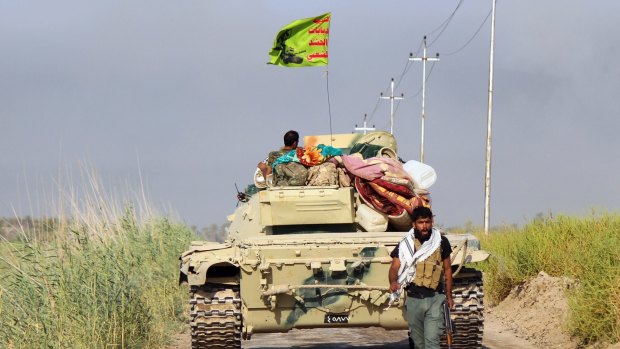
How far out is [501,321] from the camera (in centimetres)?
1686

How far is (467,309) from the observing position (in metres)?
11.4

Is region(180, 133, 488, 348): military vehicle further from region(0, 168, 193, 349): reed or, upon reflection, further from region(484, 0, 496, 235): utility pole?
region(484, 0, 496, 235): utility pole

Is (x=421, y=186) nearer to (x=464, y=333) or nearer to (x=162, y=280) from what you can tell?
(x=464, y=333)

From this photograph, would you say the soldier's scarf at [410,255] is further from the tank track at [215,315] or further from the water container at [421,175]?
the water container at [421,175]

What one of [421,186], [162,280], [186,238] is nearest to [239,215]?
[421,186]

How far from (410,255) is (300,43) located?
30.6 feet

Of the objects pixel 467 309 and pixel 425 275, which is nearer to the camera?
pixel 425 275

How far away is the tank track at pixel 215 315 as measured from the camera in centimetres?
1130

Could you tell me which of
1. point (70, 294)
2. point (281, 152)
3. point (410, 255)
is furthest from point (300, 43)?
point (410, 255)

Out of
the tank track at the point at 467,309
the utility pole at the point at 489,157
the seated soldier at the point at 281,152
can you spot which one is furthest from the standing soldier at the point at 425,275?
the utility pole at the point at 489,157

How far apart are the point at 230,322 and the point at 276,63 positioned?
25.0ft

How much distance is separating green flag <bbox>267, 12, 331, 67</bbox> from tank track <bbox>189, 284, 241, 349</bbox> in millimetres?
7354

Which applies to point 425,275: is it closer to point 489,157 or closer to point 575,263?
point 575,263

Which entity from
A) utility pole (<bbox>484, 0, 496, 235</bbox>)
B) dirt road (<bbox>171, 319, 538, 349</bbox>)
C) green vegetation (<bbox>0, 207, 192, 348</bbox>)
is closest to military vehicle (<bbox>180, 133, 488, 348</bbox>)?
green vegetation (<bbox>0, 207, 192, 348</bbox>)
